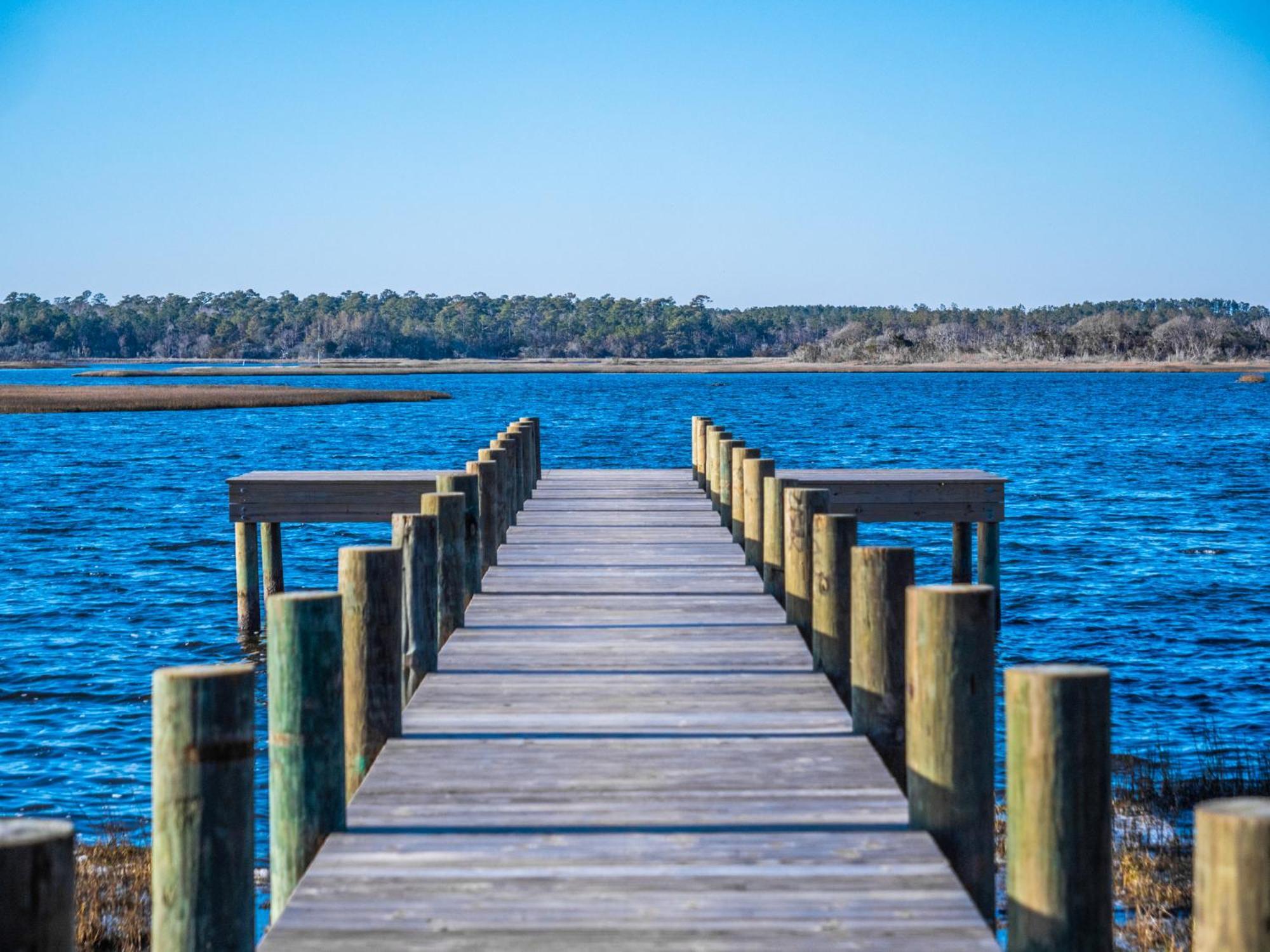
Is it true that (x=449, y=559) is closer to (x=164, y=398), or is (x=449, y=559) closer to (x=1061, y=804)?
(x=1061, y=804)

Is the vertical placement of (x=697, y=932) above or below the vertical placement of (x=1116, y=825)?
above

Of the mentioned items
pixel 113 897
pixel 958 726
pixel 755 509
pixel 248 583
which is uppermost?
pixel 755 509

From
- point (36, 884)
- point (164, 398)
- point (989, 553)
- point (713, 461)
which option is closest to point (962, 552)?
point (989, 553)

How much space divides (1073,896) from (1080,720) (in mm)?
503

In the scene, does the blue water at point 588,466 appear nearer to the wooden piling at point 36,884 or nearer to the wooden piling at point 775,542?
the wooden piling at point 775,542

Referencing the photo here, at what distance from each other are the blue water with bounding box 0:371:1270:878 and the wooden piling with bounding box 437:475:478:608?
2.36 m

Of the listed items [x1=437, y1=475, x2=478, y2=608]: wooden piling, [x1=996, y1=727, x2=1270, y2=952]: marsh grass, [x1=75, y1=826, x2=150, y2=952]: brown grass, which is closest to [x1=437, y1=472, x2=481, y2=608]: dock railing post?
[x1=437, y1=475, x2=478, y2=608]: wooden piling

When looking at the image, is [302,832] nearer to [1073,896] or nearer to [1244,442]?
[1073,896]

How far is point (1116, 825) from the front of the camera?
10.3 metres

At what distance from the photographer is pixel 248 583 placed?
1823cm

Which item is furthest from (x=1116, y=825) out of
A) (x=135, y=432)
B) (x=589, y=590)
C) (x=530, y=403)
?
(x=530, y=403)

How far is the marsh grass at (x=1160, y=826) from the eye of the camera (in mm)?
8414

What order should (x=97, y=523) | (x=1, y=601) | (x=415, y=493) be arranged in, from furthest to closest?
1. (x=97, y=523)
2. (x=1, y=601)
3. (x=415, y=493)

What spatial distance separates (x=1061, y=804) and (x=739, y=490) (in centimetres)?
956
